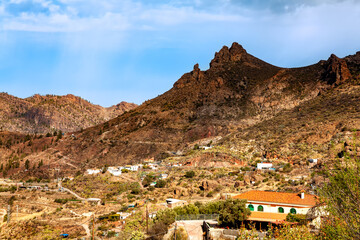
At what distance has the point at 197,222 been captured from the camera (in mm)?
36625

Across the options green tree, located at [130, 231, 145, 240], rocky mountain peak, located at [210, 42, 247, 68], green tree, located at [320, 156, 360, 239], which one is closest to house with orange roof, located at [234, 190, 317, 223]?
green tree, located at [130, 231, 145, 240]

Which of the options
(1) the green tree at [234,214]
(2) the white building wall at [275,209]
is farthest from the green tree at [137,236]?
(2) the white building wall at [275,209]

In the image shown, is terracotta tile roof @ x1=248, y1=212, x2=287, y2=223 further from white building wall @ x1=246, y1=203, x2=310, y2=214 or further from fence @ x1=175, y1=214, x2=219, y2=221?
fence @ x1=175, y1=214, x2=219, y2=221

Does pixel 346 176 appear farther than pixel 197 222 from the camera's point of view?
No

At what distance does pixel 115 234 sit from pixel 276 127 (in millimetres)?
66174

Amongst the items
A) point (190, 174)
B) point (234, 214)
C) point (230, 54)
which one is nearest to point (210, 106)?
point (230, 54)

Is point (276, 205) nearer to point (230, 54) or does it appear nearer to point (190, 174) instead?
point (190, 174)

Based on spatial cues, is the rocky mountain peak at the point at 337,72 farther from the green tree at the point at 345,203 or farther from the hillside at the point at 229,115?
the green tree at the point at 345,203

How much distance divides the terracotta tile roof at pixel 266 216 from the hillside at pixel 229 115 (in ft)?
154

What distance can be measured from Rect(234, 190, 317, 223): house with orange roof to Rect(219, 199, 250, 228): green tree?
1095mm

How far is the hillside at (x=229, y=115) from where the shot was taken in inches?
3605

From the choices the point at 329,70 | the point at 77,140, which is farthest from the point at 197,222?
the point at 77,140

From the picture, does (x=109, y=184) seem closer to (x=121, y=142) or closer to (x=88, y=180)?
(x=88, y=180)

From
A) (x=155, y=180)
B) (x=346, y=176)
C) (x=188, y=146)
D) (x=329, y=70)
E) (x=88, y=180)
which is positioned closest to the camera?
(x=346, y=176)
